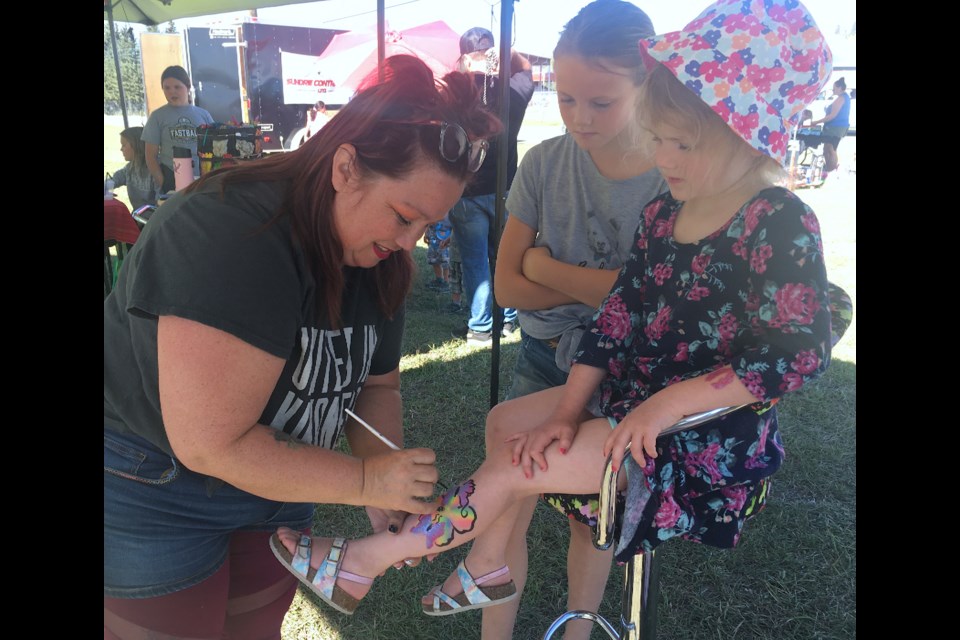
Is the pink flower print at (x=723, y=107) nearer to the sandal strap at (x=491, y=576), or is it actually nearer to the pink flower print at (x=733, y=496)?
the pink flower print at (x=733, y=496)

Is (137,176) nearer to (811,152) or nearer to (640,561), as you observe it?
(640,561)

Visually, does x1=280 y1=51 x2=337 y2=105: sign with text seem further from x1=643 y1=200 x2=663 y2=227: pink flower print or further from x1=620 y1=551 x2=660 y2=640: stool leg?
x1=620 y1=551 x2=660 y2=640: stool leg

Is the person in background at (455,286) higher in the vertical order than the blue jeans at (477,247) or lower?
lower

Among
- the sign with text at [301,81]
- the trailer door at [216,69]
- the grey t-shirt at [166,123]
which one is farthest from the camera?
the sign with text at [301,81]

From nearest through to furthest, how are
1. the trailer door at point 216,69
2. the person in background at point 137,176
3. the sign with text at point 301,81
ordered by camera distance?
the person in background at point 137,176 → the trailer door at point 216,69 → the sign with text at point 301,81

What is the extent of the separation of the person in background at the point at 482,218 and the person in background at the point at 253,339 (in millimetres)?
2938

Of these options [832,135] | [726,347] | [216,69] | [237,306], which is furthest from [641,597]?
[216,69]

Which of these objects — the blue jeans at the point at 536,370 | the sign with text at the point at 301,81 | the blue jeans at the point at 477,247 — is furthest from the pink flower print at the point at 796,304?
the sign with text at the point at 301,81

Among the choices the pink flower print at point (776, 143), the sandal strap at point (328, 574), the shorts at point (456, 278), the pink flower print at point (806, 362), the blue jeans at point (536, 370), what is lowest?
the shorts at point (456, 278)

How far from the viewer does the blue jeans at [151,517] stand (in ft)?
4.01

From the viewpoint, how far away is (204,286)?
103cm
